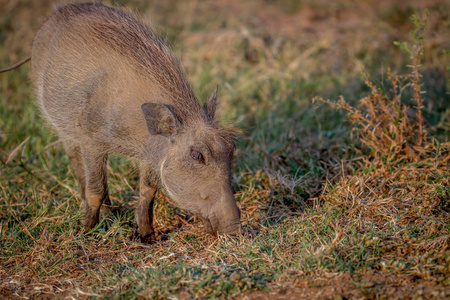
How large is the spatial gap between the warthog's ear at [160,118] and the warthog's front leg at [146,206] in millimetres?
496

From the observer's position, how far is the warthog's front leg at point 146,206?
3.81 m

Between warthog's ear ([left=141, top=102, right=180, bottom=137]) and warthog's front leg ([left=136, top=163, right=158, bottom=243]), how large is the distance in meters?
0.50

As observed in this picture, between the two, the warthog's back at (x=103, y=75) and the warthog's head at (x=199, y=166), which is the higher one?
the warthog's back at (x=103, y=75)

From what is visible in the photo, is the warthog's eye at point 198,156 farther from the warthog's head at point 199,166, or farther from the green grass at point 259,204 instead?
the green grass at point 259,204

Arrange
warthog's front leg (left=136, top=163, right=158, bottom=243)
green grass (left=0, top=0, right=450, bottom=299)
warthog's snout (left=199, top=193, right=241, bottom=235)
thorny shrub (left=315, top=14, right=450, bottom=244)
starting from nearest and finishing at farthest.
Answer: green grass (left=0, top=0, right=450, bottom=299), warthog's snout (left=199, top=193, right=241, bottom=235), thorny shrub (left=315, top=14, right=450, bottom=244), warthog's front leg (left=136, top=163, right=158, bottom=243)

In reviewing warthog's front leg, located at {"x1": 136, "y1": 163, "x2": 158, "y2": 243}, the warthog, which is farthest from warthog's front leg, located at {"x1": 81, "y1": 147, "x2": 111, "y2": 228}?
warthog's front leg, located at {"x1": 136, "y1": 163, "x2": 158, "y2": 243}

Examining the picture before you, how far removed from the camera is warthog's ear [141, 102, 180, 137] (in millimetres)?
3266

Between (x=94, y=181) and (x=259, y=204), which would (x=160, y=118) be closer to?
(x=94, y=181)

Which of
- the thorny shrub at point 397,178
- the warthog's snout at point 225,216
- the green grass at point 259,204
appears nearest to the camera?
the green grass at point 259,204

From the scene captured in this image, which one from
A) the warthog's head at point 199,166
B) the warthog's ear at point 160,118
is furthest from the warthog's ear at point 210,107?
the warthog's ear at point 160,118

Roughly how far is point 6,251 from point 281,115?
11.5ft

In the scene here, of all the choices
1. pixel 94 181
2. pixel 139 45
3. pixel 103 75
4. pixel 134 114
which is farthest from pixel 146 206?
pixel 139 45

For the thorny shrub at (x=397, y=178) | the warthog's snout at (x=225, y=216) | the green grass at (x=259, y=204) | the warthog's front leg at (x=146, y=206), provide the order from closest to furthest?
the green grass at (x=259, y=204)
the warthog's snout at (x=225, y=216)
the thorny shrub at (x=397, y=178)
the warthog's front leg at (x=146, y=206)

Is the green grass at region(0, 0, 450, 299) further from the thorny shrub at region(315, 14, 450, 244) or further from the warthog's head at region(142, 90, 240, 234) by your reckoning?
the warthog's head at region(142, 90, 240, 234)
